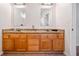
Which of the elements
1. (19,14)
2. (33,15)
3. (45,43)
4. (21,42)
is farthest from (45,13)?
(21,42)

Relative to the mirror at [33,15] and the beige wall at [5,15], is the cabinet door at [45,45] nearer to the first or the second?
the mirror at [33,15]

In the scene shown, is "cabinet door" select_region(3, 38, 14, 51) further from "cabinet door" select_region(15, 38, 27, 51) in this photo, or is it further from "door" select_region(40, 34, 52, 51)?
"door" select_region(40, 34, 52, 51)

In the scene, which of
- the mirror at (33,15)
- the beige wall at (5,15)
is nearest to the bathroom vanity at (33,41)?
the beige wall at (5,15)

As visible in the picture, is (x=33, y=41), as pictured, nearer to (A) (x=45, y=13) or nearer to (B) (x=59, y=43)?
(B) (x=59, y=43)

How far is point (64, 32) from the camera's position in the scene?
509 cm

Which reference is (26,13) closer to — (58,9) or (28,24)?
(28,24)

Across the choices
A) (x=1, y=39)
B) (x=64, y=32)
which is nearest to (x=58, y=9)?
(x=64, y=32)

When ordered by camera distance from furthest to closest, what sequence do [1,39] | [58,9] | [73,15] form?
[58,9]
[1,39]
[73,15]

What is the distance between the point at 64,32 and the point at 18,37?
142 centimetres

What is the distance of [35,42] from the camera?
16.7ft

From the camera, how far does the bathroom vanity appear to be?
199 inches

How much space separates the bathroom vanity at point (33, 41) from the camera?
5.06 m

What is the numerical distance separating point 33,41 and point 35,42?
0.07 m

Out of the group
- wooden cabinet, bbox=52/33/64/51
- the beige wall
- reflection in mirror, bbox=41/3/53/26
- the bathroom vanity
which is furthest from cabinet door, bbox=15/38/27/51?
reflection in mirror, bbox=41/3/53/26
